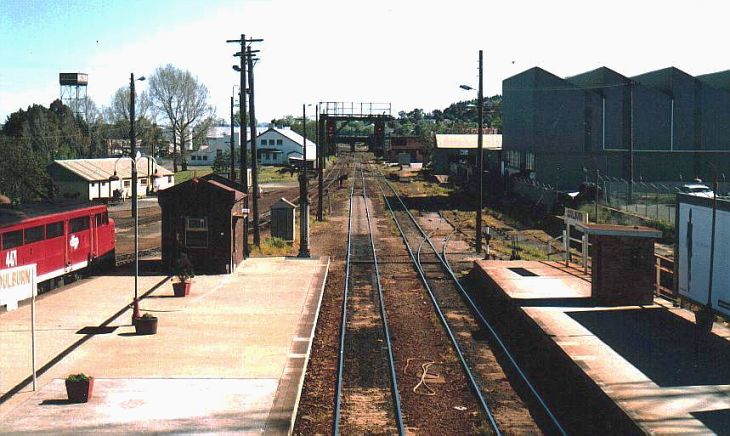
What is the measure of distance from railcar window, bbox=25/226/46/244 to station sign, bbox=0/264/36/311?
29.3ft

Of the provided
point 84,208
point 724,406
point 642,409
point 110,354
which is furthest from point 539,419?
point 84,208

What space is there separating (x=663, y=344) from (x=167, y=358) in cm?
976

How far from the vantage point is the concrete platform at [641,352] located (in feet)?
38.8

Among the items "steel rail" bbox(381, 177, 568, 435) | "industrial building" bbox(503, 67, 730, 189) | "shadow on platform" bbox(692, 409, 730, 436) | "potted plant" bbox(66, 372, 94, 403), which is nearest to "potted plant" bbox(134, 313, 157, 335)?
"potted plant" bbox(66, 372, 94, 403)

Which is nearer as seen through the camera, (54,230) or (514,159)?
(54,230)

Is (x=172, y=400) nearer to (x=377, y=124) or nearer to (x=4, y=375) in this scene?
(x=4, y=375)

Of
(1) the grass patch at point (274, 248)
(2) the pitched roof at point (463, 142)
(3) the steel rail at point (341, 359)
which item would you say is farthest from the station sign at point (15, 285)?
(2) the pitched roof at point (463, 142)

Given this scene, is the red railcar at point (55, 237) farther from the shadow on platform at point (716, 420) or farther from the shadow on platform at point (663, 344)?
the shadow on platform at point (716, 420)

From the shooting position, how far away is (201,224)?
27500 millimetres

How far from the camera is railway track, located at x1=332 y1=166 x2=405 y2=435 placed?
1270 cm

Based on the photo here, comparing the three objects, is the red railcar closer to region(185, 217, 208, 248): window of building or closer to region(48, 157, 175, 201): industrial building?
region(185, 217, 208, 248): window of building

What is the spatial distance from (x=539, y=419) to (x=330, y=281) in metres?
14.8

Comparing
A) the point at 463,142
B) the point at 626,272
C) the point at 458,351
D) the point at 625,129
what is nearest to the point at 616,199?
the point at 625,129

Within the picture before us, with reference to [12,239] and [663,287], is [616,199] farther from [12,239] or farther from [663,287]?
[12,239]
